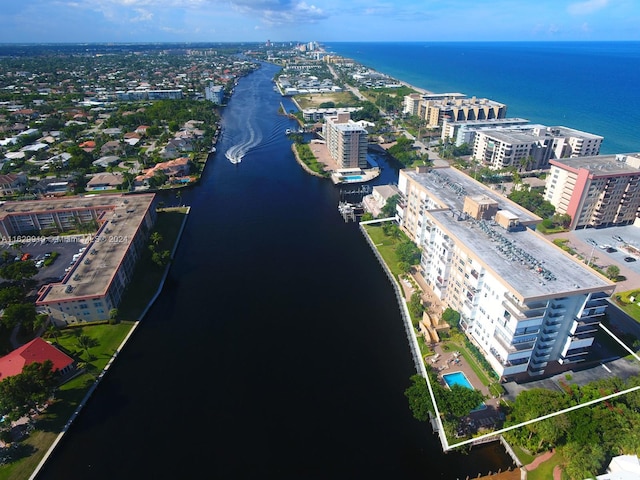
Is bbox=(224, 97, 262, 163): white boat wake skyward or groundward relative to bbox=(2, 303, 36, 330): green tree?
groundward

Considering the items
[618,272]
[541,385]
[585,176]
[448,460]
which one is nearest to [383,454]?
[448,460]

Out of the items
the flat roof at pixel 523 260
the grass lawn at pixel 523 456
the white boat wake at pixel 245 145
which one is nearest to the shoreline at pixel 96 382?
the flat roof at pixel 523 260

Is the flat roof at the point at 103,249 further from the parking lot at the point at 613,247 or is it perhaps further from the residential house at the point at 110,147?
the parking lot at the point at 613,247

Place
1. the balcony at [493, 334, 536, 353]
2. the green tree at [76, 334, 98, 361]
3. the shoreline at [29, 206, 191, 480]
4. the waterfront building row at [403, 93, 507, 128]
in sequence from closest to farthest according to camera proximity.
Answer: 1. the shoreline at [29, 206, 191, 480]
2. the balcony at [493, 334, 536, 353]
3. the green tree at [76, 334, 98, 361]
4. the waterfront building row at [403, 93, 507, 128]

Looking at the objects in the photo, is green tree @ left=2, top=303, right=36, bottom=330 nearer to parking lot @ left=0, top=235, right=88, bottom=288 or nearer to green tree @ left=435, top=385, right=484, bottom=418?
parking lot @ left=0, top=235, right=88, bottom=288

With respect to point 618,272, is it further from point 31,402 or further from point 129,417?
point 31,402

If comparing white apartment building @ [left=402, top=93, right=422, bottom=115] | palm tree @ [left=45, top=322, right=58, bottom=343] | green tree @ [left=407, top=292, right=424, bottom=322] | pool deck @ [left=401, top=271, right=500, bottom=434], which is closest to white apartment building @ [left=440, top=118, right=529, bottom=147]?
white apartment building @ [left=402, top=93, right=422, bottom=115]

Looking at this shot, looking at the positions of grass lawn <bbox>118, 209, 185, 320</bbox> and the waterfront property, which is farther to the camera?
grass lawn <bbox>118, 209, 185, 320</bbox>

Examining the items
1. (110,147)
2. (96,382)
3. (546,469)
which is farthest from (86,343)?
(110,147)
